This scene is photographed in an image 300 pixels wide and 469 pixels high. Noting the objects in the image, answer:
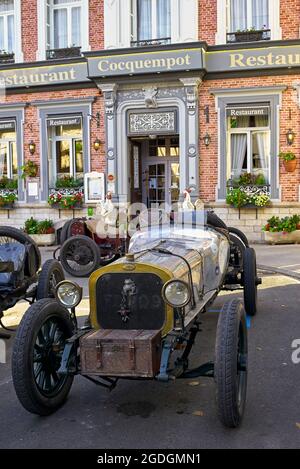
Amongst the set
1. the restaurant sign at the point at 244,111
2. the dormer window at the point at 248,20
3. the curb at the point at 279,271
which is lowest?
the curb at the point at 279,271

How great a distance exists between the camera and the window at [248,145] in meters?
14.8

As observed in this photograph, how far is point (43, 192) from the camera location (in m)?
16.3

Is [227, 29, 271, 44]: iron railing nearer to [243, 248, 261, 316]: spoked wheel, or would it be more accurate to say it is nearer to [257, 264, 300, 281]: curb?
[257, 264, 300, 281]: curb

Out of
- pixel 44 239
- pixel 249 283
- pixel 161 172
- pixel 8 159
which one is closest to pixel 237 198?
pixel 161 172

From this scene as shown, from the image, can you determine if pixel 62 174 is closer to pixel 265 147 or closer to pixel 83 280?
pixel 265 147

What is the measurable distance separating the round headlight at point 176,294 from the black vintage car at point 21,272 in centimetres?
261

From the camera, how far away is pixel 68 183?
16.1 metres

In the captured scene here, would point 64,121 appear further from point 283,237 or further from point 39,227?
point 283,237

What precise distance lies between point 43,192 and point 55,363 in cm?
1268

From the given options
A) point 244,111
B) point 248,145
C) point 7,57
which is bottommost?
point 248,145

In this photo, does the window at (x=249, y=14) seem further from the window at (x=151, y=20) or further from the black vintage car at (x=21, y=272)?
the black vintage car at (x=21, y=272)

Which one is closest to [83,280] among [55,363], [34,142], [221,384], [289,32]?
A: [55,363]

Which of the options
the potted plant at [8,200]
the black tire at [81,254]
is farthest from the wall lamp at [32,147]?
the black tire at [81,254]

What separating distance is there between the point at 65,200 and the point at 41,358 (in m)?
12.0
